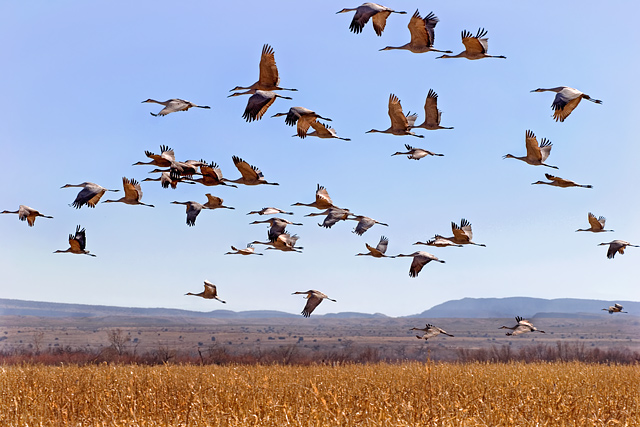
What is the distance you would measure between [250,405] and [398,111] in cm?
597

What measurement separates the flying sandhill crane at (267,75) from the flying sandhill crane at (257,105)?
379mm

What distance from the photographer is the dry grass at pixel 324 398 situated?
10622 mm

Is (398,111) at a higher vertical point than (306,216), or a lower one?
higher

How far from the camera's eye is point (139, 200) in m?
15.0

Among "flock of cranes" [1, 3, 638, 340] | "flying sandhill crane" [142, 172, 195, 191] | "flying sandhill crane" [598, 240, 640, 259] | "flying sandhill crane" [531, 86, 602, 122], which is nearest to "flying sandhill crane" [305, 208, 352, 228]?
"flock of cranes" [1, 3, 638, 340]

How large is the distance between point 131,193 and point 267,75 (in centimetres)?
393

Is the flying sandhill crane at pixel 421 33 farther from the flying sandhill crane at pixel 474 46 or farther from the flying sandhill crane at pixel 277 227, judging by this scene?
the flying sandhill crane at pixel 277 227

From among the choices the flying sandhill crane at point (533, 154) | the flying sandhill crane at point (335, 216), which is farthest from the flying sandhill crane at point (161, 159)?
the flying sandhill crane at point (533, 154)

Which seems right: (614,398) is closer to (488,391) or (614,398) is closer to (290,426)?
(488,391)

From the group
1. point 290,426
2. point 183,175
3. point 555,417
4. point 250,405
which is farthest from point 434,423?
point 183,175

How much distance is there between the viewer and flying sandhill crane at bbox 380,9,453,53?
43.9 ft

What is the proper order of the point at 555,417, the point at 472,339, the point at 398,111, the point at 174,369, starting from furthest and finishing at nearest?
the point at 472,339, the point at 174,369, the point at 398,111, the point at 555,417

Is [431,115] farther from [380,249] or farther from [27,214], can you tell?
[27,214]

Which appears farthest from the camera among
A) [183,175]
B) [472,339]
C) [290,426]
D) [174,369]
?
[472,339]
